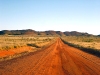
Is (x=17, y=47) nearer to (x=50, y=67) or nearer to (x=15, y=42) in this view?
(x=50, y=67)

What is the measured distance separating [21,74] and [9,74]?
2.80 feet

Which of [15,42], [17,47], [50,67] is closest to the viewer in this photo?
[50,67]

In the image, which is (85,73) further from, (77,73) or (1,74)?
(1,74)

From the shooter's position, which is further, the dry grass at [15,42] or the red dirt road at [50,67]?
the dry grass at [15,42]

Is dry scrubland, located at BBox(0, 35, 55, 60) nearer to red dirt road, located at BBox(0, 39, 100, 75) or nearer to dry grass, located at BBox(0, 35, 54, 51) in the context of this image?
dry grass, located at BBox(0, 35, 54, 51)

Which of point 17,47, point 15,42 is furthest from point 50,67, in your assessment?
point 15,42

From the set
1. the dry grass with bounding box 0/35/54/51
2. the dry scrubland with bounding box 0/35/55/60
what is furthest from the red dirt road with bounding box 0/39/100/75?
the dry grass with bounding box 0/35/54/51

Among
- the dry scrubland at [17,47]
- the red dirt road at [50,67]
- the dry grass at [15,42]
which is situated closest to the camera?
the red dirt road at [50,67]

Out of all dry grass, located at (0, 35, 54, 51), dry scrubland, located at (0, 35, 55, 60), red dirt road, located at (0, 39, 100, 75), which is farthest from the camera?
dry grass, located at (0, 35, 54, 51)

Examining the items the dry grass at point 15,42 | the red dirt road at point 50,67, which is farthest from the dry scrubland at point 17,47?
the red dirt road at point 50,67

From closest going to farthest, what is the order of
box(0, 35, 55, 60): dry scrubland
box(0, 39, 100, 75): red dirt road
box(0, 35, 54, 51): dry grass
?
1. box(0, 39, 100, 75): red dirt road
2. box(0, 35, 55, 60): dry scrubland
3. box(0, 35, 54, 51): dry grass

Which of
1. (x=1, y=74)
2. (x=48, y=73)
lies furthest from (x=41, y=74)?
(x=1, y=74)

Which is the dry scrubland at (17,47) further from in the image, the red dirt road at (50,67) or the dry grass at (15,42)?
the red dirt road at (50,67)

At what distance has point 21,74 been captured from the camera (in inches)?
496
